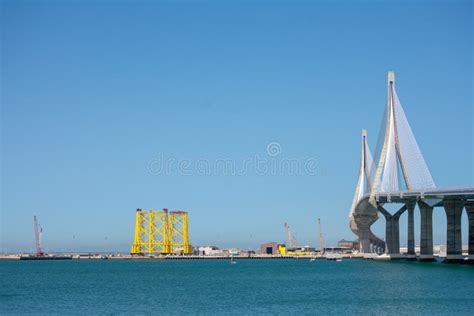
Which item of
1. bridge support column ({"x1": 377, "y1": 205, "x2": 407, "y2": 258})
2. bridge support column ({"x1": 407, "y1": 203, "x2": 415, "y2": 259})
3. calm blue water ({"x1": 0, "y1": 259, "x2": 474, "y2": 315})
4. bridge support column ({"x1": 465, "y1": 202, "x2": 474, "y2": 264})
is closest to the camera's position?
calm blue water ({"x1": 0, "y1": 259, "x2": 474, "y2": 315})

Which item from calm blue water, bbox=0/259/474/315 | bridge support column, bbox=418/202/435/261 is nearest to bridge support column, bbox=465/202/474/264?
bridge support column, bbox=418/202/435/261

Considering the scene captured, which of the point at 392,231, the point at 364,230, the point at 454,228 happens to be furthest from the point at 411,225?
the point at 364,230

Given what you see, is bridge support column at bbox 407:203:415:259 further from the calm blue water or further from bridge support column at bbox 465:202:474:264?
the calm blue water

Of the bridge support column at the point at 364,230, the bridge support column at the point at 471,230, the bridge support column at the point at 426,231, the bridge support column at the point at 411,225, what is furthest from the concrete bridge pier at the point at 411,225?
the bridge support column at the point at 364,230

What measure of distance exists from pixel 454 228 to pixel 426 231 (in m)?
9.48

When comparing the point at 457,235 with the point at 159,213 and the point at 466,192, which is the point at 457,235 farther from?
the point at 159,213

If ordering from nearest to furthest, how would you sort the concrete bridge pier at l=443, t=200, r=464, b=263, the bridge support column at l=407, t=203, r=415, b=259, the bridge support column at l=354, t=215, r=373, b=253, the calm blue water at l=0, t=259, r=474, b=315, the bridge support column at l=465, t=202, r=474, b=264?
the calm blue water at l=0, t=259, r=474, b=315, the bridge support column at l=465, t=202, r=474, b=264, the concrete bridge pier at l=443, t=200, r=464, b=263, the bridge support column at l=407, t=203, r=415, b=259, the bridge support column at l=354, t=215, r=373, b=253

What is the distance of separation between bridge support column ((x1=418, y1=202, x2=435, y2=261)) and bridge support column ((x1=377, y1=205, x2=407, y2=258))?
31.7 feet

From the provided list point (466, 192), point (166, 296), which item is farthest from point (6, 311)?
point (466, 192)

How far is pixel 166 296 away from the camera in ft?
204

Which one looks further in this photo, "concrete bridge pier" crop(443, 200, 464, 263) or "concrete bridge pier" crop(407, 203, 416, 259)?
"concrete bridge pier" crop(407, 203, 416, 259)

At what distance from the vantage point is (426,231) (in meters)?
112

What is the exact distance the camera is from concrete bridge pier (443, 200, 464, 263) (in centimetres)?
10162

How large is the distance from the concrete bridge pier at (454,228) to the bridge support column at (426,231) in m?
6.26
